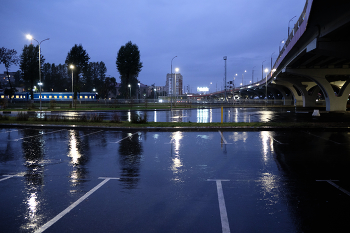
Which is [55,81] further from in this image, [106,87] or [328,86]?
[328,86]

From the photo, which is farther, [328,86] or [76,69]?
[76,69]

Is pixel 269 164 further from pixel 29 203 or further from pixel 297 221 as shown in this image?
pixel 29 203

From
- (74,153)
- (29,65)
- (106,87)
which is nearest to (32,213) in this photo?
(74,153)

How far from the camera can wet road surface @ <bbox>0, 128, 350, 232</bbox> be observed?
4.42 metres

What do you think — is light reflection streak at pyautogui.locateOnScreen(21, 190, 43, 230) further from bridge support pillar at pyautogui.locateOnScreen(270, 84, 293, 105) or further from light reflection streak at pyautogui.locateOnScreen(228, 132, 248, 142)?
bridge support pillar at pyautogui.locateOnScreen(270, 84, 293, 105)

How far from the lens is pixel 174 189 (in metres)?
6.07

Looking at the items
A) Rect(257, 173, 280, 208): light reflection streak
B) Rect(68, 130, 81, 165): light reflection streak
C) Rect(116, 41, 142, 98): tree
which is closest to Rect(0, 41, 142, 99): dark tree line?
Rect(116, 41, 142, 98): tree

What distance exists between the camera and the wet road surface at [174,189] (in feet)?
14.5

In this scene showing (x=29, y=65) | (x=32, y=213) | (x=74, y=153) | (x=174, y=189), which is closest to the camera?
(x=32, y=213)

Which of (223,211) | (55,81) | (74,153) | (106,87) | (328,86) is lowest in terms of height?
(223,211)

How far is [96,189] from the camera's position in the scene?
608cm

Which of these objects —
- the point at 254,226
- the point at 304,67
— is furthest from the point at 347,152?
the point at 304,67

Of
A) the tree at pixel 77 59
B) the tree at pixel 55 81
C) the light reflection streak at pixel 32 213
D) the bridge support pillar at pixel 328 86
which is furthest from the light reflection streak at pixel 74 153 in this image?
the tree at pixel 55 81

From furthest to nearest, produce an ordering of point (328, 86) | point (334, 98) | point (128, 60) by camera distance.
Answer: point (128, 60)
point (334, 98)
point (328, 86)
